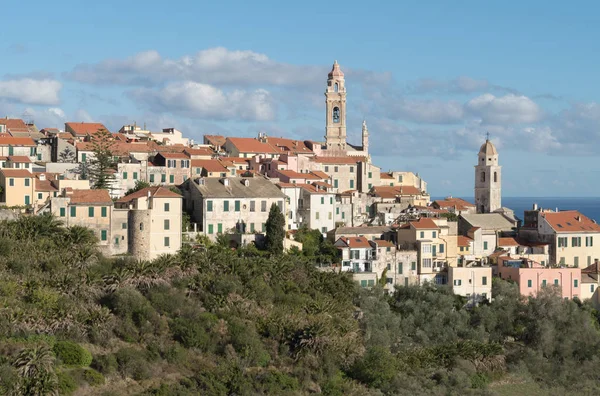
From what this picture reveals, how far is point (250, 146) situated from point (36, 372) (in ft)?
129

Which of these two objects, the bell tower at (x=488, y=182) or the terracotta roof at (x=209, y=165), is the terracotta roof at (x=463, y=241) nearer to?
the bell tower at (x=488, y=182)

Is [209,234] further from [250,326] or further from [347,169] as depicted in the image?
[347,169]

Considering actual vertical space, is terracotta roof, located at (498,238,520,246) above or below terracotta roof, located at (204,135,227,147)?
below

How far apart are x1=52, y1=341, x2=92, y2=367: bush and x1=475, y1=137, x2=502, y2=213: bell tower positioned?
126 ft

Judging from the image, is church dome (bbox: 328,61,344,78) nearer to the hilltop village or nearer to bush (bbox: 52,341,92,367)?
the hilltop village

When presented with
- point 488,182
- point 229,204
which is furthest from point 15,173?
point 488,182

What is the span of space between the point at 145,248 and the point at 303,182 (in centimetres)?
1699

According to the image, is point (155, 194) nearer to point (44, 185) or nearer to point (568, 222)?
point (44, 185)

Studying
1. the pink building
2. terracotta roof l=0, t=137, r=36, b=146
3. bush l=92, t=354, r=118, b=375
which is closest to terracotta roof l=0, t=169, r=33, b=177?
terracotta roof l=0, t=137, r=36, b=146

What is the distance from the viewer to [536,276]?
57188 millimetres

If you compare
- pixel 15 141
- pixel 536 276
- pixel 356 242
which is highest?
pixel 15 141

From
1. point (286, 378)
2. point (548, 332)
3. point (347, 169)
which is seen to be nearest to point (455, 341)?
point (548, 332)

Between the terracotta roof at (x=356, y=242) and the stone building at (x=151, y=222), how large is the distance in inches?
372

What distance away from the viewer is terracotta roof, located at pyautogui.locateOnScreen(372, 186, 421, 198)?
6988cm
